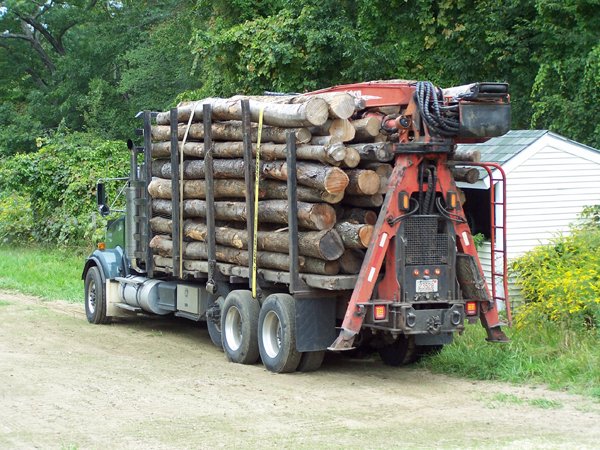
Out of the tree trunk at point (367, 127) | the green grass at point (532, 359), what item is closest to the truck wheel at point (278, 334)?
the green grass at point (532, 359)

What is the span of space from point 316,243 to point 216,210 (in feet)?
8.62

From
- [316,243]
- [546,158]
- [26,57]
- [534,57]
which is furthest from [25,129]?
[316,243]

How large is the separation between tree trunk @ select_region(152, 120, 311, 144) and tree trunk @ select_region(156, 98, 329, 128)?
0.25 ft

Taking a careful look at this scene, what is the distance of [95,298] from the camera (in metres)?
17.5

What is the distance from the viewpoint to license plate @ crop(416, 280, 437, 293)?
475 inches

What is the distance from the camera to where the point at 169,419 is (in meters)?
10.3

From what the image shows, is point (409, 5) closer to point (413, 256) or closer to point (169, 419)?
point (413, 256)

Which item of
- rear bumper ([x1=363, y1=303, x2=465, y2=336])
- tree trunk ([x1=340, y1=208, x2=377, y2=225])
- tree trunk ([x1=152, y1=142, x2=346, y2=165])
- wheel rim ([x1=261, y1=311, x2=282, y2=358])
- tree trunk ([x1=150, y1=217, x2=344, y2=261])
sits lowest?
wheel rim ([x1=261, y1=311, x2=282, y2=358])

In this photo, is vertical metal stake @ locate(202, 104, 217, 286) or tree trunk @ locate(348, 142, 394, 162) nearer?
tree trunk @ locate(348, 142, 394, 162)

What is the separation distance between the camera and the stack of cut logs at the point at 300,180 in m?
12.0

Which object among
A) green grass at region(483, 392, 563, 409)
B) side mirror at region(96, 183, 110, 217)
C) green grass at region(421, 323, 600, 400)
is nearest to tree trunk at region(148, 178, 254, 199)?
side mirror at region(96, 183, 110, 217)

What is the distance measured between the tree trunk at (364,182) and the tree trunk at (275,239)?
0.58 metres

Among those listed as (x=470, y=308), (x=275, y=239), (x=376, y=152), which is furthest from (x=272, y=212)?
(x=470, y=308)

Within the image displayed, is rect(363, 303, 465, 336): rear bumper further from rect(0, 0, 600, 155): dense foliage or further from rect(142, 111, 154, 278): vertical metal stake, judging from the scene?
rect(0, 0, 600, 155): dense foliage
